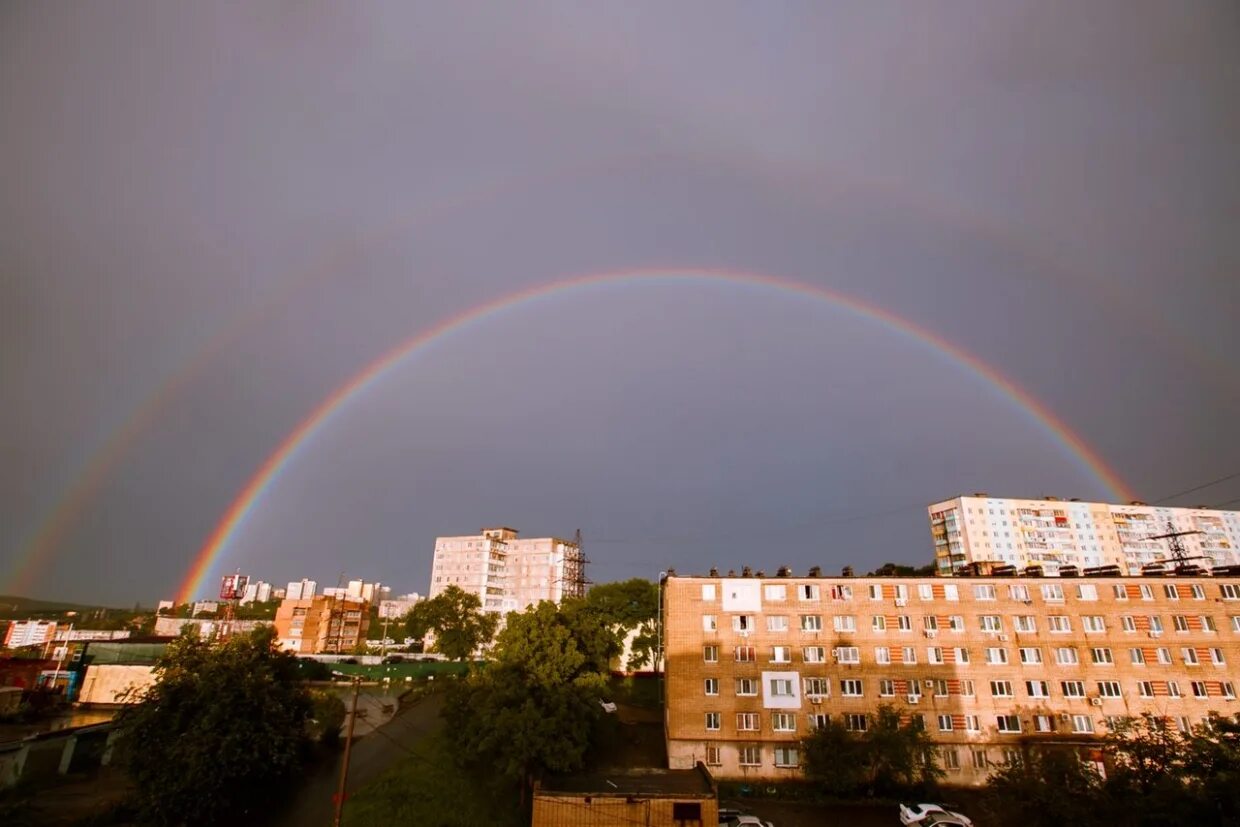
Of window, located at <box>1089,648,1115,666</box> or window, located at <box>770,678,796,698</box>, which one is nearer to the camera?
window, located at <box>770,678,796,698</box>

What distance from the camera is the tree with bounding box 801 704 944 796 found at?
3753 cm

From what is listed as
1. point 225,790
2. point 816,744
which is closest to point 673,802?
point 816,744

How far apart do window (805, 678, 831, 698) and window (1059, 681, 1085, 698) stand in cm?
1535

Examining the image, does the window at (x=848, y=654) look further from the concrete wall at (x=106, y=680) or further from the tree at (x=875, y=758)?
the concrete wall at (x=106, y=680)

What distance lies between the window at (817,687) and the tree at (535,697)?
13561mm

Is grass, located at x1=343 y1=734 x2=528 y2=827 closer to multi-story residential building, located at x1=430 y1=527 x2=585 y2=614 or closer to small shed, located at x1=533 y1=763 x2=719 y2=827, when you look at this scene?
small shed, located at x1=533 y1=763 x2=719 y2=827

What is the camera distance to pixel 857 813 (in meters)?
35.7

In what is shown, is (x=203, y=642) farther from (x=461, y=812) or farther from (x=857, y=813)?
(x=857, y=813)

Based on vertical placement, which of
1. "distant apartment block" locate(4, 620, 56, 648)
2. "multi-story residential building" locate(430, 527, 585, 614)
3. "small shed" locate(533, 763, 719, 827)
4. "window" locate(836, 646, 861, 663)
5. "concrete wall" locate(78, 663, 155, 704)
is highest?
"multi-story residential building" locate(430, 527, 585, 614)

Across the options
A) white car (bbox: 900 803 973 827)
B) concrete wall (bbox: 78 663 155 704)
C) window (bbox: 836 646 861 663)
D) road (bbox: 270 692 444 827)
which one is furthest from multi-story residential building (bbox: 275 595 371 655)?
white car (bbox: 900 803 973 827)

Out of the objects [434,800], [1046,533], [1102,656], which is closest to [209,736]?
[434,800]

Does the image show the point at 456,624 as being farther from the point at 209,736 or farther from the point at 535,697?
the point at 209,736

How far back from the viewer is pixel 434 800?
122ft

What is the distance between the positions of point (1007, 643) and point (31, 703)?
86988 mm
